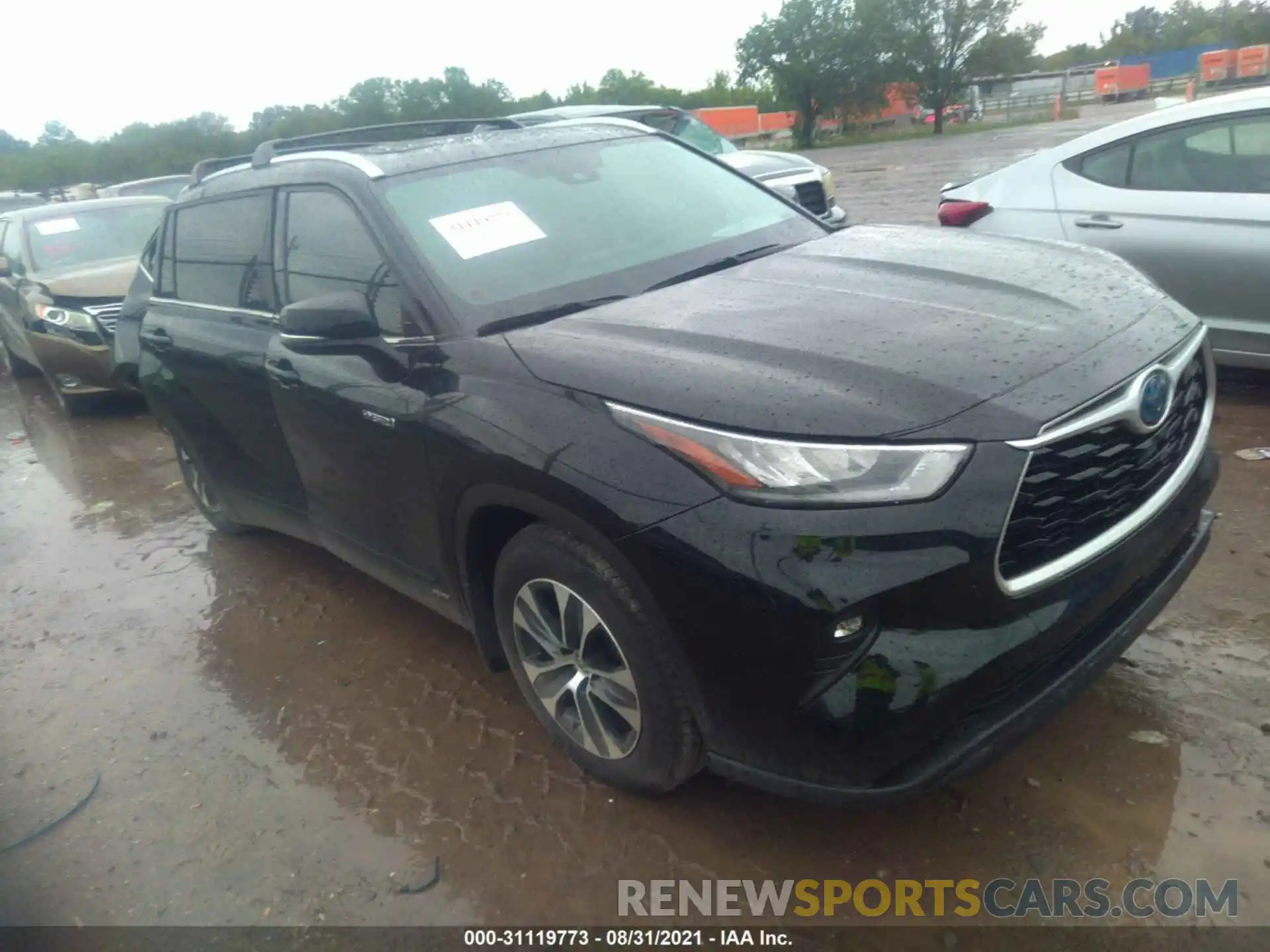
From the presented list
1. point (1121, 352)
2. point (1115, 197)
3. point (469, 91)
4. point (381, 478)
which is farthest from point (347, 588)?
point (469, 91)

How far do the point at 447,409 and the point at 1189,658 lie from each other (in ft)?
8.01

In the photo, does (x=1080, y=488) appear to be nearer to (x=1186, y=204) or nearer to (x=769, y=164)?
(x=1186, y=204)

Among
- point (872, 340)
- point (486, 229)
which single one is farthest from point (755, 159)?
point (872, 340)

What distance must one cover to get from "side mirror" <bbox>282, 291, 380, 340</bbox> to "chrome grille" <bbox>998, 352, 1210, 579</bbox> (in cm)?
Result: 199

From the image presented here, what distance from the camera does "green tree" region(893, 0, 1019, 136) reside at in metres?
41.3

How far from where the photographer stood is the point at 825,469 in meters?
2.17

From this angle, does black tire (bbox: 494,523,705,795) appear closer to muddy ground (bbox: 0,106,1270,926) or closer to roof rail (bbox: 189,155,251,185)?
muddy ground (bbox: 0,106,1270,926)

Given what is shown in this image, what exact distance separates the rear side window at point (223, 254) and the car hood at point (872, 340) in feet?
5.29

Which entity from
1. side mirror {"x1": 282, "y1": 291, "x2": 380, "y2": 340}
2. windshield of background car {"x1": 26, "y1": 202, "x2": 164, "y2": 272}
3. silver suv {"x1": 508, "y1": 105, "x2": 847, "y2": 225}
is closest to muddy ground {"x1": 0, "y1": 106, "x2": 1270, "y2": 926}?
side mirror {"x1": 282, "y1": 291, "x2": 380, "y2": 340}

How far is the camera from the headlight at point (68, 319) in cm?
811

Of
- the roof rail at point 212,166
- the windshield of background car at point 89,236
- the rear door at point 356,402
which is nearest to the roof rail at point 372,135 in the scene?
the roof rail at point 212,166

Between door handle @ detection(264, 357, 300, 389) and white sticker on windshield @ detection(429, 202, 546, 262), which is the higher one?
white sticker on windshield @ detection(429, 202, 546, 262)

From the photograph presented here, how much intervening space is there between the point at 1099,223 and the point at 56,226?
9.17 meters

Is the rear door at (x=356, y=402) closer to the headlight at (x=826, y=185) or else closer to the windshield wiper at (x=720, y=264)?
the windshield wiper at (x=720, y=264)
